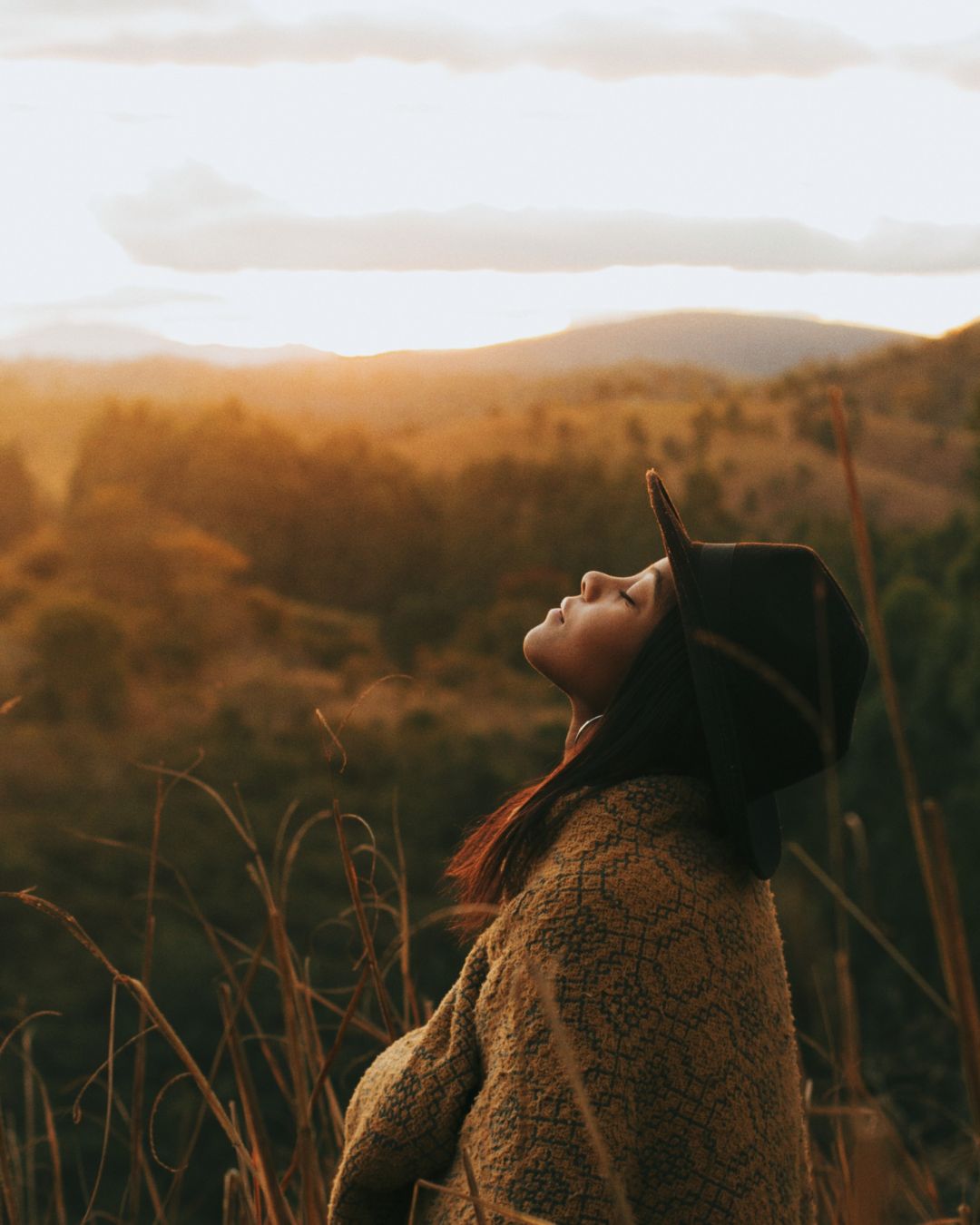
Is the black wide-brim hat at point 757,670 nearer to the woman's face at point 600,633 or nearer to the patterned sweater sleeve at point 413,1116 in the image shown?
the woman's face at point 600,633

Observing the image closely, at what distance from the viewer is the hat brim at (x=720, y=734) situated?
1.27 m

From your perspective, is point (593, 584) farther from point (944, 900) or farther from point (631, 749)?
point (944, 900)

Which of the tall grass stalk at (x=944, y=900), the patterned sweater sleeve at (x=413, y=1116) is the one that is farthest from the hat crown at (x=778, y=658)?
the tall grass stalk at (x=944, y=900)

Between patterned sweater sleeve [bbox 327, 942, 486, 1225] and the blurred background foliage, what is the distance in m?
11.9

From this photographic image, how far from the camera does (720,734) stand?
4.19 ft

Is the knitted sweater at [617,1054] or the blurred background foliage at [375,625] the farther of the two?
the blurred background foliage at [375,625]

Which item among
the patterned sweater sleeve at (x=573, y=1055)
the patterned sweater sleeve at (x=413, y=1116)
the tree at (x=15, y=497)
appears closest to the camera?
the patterned sweater sleeve at (x=573, y=1055)

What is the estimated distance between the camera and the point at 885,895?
52.6 ft

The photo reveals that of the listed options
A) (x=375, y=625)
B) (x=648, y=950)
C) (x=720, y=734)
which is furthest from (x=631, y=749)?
(x=375, y=625)

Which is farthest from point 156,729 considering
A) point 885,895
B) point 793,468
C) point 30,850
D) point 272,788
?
point 885,895

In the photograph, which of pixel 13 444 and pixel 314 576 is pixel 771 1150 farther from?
pixel 13 444

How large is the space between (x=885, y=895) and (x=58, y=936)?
10442 millimetres

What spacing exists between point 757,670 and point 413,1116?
1.65 ft

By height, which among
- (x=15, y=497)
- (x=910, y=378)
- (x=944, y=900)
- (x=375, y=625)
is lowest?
(x=375, y=625)
